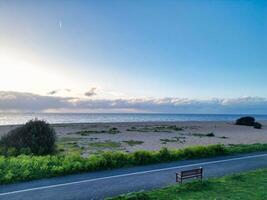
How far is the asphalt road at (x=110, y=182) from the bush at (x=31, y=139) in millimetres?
7479

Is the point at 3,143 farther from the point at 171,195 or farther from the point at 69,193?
the point at 171,195

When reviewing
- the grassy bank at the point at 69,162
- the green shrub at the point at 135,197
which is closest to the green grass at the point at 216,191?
the green shrub at the point at 135,197

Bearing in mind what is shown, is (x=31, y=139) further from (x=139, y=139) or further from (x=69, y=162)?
(x=139, y=139)

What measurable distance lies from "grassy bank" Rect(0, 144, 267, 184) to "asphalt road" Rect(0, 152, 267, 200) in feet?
2.07

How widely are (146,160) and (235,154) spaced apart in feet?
25.6

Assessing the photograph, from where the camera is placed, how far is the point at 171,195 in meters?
11.4

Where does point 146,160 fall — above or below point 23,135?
below

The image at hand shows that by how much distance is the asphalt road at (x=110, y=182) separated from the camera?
11.6 meters

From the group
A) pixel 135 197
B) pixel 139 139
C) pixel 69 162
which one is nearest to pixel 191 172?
pixel 135 197

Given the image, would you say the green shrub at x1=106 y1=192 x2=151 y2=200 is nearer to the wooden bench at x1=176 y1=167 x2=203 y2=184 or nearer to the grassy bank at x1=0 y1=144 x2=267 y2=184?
the wooden bench at x1=176 y1=167 x2=203 y2=184

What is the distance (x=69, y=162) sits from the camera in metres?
16.0

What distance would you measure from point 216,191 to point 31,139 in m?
14.1

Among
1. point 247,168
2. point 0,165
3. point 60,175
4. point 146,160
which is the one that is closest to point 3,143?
point 0,165

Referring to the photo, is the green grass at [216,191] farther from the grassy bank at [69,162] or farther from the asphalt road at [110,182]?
the grassy bank at [69,162]
